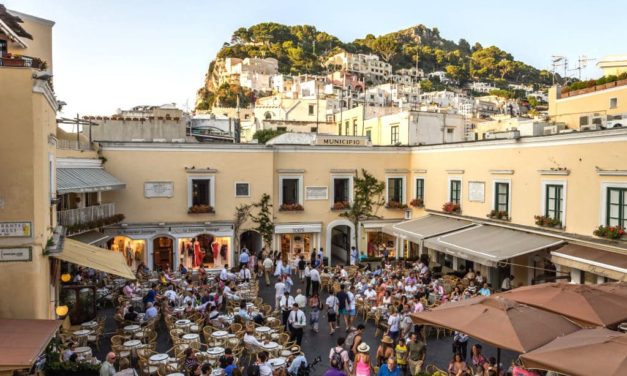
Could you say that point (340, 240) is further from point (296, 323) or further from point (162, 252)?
point (296, 323)

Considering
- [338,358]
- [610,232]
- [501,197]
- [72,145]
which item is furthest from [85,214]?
[610,232]

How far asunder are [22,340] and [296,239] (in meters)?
18.8

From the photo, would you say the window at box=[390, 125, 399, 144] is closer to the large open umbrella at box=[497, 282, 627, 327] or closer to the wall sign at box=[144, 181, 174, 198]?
the wall sign at box=[144, 181, 174, 198]

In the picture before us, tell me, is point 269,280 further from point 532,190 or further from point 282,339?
point 532,190

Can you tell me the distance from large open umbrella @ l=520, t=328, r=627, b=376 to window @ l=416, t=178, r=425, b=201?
63.3 feet

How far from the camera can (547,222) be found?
18.6 m

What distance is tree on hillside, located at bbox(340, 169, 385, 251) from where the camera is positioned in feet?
88.9

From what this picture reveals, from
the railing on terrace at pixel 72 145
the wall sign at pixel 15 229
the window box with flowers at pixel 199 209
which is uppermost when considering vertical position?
the railing on terrace at pixel 72 145

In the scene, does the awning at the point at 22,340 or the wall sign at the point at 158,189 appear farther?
the wall sign at the point at 158,189

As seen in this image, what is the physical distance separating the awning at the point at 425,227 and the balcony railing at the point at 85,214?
14229 mm

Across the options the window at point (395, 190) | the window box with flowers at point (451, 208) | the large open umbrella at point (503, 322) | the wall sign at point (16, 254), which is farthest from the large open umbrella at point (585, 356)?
the window at point (395, 190)

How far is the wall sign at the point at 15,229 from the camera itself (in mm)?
10875

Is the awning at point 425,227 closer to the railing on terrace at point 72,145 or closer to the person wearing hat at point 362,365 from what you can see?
the person wearing hat at point 362,365

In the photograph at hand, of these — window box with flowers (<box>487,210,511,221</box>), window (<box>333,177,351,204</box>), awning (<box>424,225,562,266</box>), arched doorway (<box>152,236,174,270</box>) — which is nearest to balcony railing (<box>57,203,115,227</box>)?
arched doorway (<box>152,236,174,270</box>)
